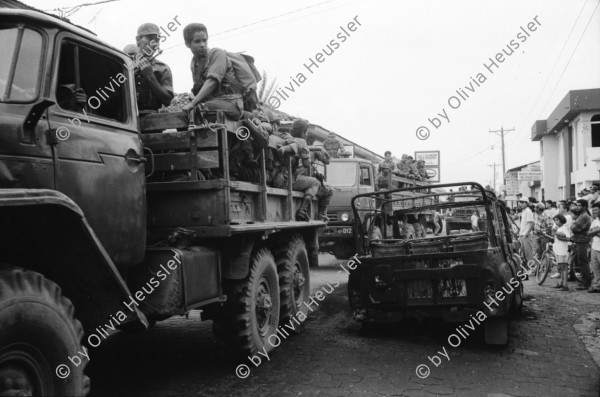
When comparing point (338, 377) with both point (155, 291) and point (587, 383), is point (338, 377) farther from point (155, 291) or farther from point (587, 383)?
point (587, 383)

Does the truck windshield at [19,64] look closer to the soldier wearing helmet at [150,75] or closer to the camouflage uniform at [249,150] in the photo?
the soldier wearing helmet at [150,75]

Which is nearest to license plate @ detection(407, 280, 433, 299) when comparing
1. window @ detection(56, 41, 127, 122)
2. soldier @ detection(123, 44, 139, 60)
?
window @ detection(56, 41, 127, 122)

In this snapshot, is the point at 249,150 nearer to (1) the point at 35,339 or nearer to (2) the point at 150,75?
(2) the point at 150,75

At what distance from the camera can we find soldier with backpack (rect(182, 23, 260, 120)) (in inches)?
195

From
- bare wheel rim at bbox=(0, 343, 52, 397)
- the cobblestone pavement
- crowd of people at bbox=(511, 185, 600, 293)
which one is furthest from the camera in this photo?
crowd of people at bbox=(511, 185, 600, 293)

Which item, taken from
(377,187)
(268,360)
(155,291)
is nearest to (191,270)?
(155,291)

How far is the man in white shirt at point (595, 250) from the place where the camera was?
30.3 feet

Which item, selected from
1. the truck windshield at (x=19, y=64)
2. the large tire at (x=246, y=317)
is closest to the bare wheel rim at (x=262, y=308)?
the large tire at (x=246, y=317)

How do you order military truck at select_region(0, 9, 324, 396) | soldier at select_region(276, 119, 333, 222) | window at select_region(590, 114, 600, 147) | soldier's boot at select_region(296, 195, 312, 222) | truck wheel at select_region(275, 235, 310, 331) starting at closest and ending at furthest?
military truck at select_region(0, 9, 324, 396)
truck wheel at select_region(275, 235, 310, 331)
soldier at select_region(276, 119, 333, 222)
soldier's boot at select_region(296, 195, 312, 222)
window at select_region(590, 114, 600, 147)

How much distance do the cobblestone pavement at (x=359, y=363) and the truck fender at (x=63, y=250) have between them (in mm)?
1390

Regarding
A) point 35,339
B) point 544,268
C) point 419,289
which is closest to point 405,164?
point 544,268

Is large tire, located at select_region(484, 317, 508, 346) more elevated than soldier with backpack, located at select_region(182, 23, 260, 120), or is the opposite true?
soldier with backpack, located at select_region(182, 23, 260, 120)

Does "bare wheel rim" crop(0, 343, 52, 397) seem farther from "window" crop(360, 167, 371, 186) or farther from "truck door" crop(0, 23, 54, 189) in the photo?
"window" crop(360, 167, 371, 186)

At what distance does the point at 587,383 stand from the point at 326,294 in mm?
5140
